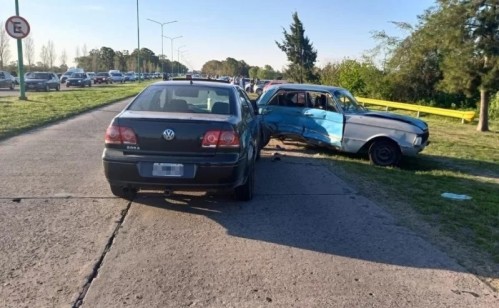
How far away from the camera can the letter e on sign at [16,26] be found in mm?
19011

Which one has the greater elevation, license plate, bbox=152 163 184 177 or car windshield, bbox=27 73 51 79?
license plate, bbox=152 163 184 177

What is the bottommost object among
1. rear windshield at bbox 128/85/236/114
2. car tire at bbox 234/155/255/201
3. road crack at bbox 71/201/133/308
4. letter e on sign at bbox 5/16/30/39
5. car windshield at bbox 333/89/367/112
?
road crack at bbox 71/201/133/308

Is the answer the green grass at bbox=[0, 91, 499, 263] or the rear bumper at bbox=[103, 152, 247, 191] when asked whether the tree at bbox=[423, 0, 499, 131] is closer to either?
the green grass at bbox=[0, 91, 499, 263]

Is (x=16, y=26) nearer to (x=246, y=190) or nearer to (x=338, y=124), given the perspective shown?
(x=338, y=124)

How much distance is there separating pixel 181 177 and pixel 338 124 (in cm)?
553

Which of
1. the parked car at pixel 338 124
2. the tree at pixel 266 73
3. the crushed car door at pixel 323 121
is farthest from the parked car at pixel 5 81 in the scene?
the tree at pixel 266 73

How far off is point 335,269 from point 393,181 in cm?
428

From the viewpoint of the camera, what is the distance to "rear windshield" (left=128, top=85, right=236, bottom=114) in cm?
593

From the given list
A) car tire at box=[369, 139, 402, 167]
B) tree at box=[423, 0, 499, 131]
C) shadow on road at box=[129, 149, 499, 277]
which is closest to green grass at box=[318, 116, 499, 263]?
car tire at box=[369, 139, 402, 167]

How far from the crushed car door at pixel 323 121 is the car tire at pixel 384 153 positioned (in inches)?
29.5

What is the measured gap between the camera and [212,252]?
4.33 metres

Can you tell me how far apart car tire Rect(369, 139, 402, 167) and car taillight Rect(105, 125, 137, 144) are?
5.89 m

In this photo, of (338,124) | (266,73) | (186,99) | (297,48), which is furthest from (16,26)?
(266,73)

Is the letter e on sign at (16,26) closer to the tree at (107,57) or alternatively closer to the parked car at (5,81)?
the parked car at (5,81)
